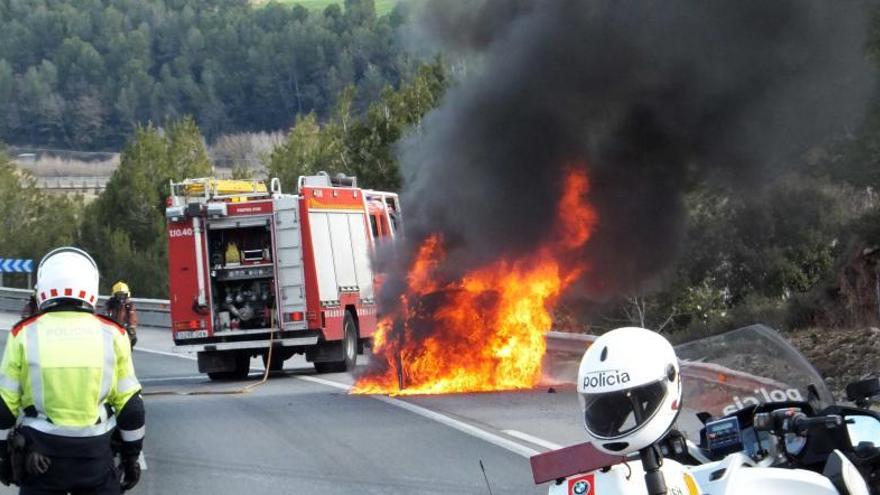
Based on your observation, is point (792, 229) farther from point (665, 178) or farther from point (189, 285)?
point (189, 285)

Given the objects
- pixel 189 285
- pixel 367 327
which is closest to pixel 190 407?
pixel 189 285

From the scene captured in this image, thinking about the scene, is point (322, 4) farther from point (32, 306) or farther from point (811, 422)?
point (811, 422)

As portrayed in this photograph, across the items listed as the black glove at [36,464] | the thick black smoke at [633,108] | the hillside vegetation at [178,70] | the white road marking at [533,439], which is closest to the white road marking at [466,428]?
the white road marking at [533,439]

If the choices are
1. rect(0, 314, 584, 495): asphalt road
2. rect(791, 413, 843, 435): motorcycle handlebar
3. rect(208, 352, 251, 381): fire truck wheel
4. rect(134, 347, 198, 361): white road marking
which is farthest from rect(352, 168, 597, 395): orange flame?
rect(791, 413, 843, 435): motorcycle handlebar

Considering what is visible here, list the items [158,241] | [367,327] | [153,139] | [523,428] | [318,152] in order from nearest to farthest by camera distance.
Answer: [523,428] → [367,327] → [318,152] → [158,241] → [153,139]

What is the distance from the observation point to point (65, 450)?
562 centimetres

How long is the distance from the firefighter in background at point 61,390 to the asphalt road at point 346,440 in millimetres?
4229

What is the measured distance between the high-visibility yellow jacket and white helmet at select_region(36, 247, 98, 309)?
0.07 m

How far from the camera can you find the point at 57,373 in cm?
564

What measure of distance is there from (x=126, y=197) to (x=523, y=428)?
45.9 meters

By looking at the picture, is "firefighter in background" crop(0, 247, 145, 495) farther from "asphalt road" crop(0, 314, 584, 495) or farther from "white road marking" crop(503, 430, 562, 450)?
"white road marking" crop(503, 430, 562, 450)

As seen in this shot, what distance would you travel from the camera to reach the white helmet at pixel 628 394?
12.6 feet

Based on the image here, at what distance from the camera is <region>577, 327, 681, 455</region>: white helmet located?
3848 millimetres

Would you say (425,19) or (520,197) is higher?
(425,19)
